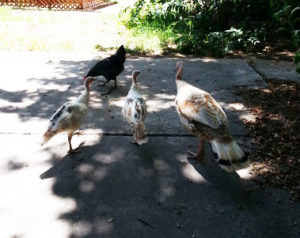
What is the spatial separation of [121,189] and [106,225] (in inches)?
23.8

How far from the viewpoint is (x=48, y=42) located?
10.3 m

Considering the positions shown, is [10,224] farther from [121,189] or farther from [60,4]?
[60,4]

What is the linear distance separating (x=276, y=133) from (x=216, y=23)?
6.75 m

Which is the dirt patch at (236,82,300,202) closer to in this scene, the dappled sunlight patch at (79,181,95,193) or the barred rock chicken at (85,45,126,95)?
the dappled sunlight patch at (79,181,95,193)

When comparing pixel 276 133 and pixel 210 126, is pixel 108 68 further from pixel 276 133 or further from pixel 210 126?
pixel 276 133

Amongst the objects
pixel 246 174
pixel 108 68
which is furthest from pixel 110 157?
pixel 108 68

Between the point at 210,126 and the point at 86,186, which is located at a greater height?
the point at 210,126

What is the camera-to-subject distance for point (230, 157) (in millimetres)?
3658

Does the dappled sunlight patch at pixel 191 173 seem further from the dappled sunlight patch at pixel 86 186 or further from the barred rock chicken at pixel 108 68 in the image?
the barred rock chicken at pixel 108 68

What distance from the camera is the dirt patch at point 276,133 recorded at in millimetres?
4105

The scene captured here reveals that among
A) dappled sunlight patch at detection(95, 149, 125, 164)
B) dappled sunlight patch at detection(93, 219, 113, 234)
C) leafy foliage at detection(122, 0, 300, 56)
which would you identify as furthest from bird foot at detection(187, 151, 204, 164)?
leafy foliage at detection(122, 0, 300, 56)

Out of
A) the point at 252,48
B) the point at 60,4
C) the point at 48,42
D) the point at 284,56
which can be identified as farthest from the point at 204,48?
the point at 60,4

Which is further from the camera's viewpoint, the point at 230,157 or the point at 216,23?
the point at 216,23

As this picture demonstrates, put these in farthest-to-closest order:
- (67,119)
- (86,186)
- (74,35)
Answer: (74,35) → (67,119) → (86,186)
